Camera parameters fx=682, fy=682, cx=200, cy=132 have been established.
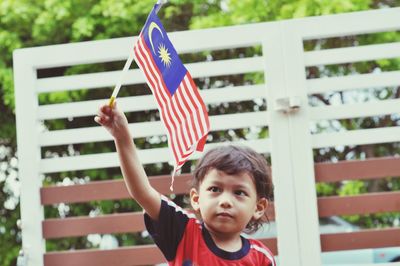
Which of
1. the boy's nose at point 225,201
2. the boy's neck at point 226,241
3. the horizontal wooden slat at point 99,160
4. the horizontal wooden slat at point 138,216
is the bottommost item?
the boy's neck at point 226,241

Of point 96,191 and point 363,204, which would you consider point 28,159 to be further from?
point 363,204

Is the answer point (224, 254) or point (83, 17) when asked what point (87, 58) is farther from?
point (83, 17)

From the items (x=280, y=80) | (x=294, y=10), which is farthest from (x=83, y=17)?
(x=280, y=80)

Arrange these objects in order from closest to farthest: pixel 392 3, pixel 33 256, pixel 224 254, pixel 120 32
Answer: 1. pixel 224 254
2. pixel 33 256
3. pixel 120 32
4. pixel 392 3

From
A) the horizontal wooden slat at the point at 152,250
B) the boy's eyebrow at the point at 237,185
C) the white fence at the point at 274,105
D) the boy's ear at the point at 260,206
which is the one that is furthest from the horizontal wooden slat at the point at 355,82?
the boy's eyebrow at the point at 237,185

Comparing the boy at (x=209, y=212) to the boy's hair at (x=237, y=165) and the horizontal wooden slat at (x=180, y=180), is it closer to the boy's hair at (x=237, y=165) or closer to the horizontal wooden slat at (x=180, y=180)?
the boy's hair at (x=237, y=165)

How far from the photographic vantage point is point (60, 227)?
2.99 meters

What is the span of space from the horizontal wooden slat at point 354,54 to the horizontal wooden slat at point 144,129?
0.33 metres

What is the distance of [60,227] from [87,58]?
760 millimetres

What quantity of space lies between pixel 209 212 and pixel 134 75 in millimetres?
1060

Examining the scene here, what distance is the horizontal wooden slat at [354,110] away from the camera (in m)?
2.93

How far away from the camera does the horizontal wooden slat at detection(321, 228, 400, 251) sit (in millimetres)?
2879

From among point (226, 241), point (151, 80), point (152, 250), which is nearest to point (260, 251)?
point (226, 241)

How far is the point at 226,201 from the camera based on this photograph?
216cm
